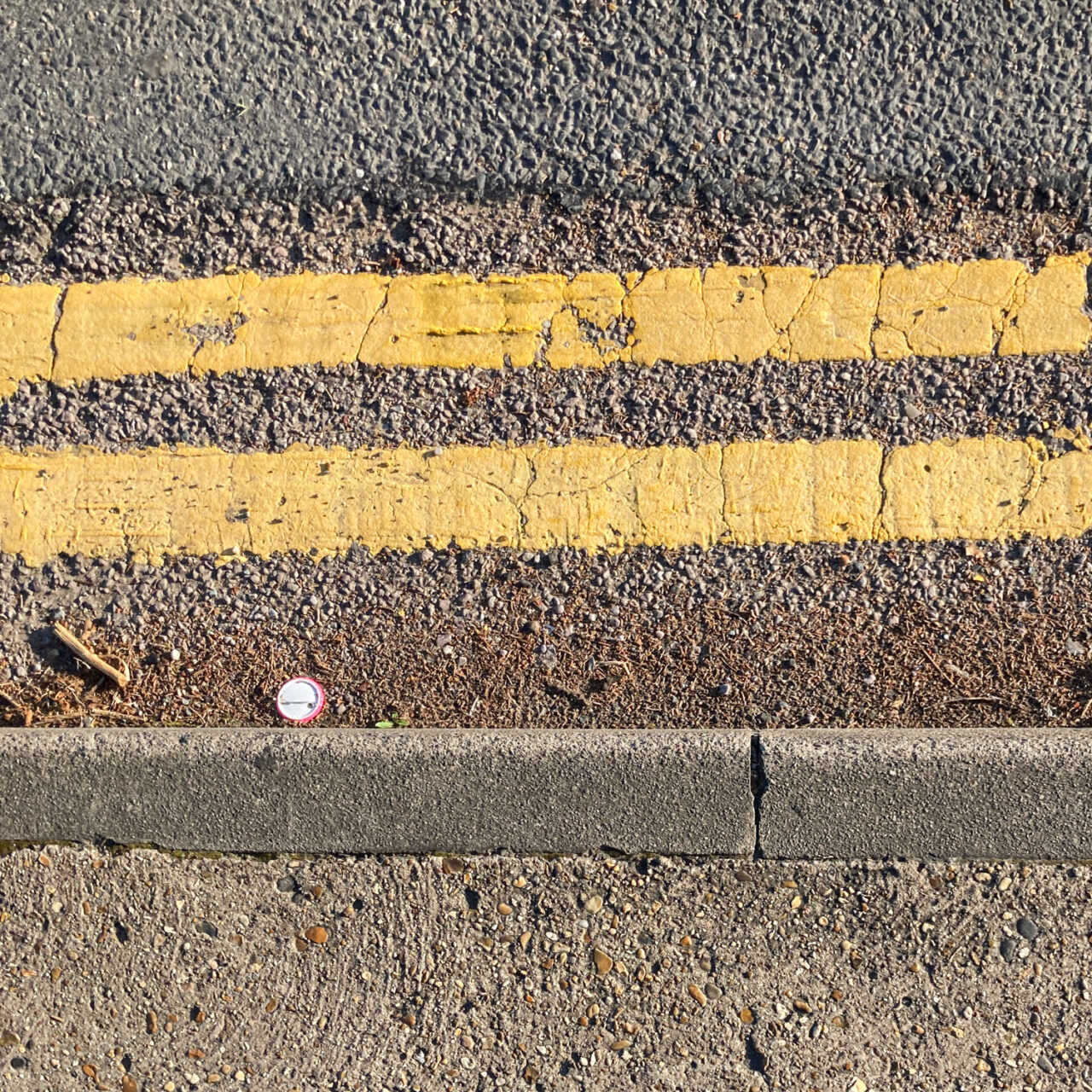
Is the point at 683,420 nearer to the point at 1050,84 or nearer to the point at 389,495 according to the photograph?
the point at 389,495

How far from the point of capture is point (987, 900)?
2.18 m

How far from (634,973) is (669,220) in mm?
1851

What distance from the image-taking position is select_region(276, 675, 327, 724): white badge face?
2518 mm

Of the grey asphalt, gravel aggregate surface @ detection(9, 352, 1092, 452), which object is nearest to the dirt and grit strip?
gravel aggregate surface @ detection(9, 352, 1092, 452)

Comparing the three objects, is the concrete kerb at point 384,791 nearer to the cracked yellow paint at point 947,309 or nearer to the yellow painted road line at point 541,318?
the yellow painted road line at point 541,318

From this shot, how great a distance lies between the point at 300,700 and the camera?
2.53 m

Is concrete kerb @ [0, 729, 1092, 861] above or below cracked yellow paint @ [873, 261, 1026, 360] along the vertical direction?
below

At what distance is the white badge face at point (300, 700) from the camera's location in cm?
252

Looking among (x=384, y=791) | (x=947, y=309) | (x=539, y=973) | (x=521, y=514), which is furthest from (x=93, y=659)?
(x=947, y=309)

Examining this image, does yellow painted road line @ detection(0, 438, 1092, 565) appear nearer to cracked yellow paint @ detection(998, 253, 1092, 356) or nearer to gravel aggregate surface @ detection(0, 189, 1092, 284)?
cracked yellow paint @ detection(998, 253, 1092, 356)

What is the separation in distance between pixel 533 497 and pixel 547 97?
1.07 metres

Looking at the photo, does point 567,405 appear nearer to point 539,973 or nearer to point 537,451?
point 537,451

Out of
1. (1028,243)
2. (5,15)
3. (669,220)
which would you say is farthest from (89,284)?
(1028,243)

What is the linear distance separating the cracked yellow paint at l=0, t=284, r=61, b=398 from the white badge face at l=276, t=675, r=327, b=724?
1096mm
